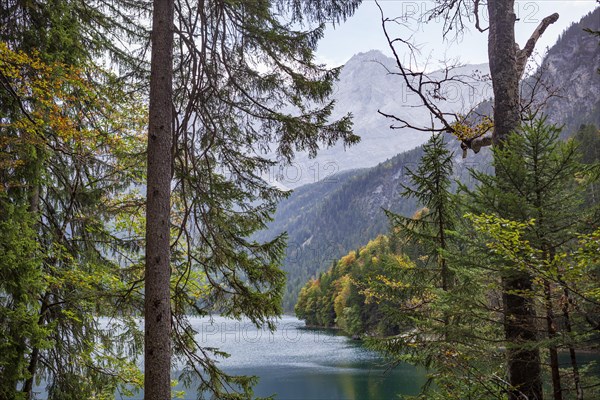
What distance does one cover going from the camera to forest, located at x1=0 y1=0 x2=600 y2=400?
3.68 meters

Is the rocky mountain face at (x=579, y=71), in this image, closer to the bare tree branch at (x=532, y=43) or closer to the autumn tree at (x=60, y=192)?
the bare tree branch at (x=532, y=43)

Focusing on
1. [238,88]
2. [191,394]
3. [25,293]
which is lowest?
[191,394]

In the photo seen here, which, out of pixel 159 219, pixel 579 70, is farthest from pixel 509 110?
pixel 579 70

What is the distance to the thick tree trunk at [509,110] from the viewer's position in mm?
3730

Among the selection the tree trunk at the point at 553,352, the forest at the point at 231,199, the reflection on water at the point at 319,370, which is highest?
the forest at the point at 231,199

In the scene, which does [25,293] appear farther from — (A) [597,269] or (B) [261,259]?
(A) [597,269]

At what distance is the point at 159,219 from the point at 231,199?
1241 millimetres

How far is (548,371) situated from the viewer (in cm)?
411

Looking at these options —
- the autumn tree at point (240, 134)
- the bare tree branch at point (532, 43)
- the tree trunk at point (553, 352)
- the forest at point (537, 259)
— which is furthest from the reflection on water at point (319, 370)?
the bare tree branch at point (532, 43)

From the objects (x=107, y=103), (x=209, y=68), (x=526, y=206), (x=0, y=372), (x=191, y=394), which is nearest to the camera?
(x=526, y=206)

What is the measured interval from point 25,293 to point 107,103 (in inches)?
121

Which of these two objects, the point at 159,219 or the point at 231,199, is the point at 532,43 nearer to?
the point at 231,199

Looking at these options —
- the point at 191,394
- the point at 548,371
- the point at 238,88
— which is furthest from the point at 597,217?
the point at 191,394

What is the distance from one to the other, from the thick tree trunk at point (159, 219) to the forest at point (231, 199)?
0.05ft
